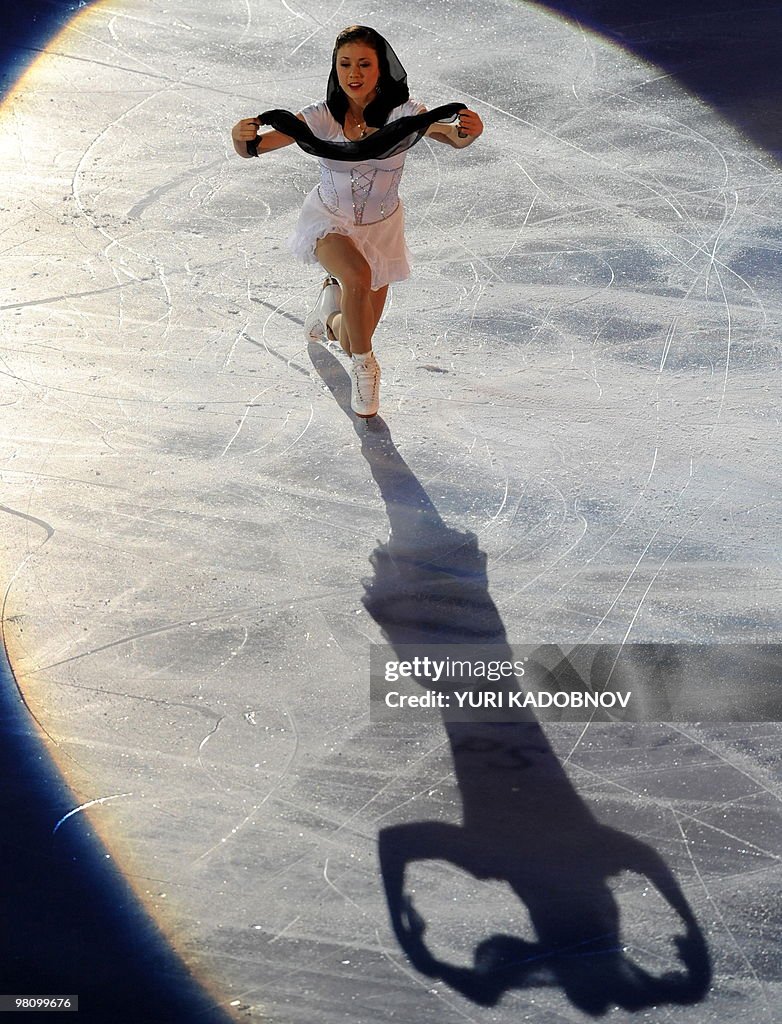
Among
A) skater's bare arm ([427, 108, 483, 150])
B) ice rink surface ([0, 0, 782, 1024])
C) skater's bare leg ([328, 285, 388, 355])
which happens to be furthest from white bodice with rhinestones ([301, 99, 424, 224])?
ice rink surface ([0, 0, 782, 1024])

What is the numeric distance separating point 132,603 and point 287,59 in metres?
4.75

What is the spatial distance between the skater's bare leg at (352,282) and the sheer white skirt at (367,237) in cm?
4

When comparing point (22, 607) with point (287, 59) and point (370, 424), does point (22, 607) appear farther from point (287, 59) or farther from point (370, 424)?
point (287, 59)

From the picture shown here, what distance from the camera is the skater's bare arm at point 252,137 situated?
14.9 feet

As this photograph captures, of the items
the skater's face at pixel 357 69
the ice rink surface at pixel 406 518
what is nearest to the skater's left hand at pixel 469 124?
the skater's face at pixel 357 69

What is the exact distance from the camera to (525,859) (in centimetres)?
326

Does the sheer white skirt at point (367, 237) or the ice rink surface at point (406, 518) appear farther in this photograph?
the sheer white skirt at point (367, 237)

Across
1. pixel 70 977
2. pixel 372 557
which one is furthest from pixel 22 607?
pixel 70 977

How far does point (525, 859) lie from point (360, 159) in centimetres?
257

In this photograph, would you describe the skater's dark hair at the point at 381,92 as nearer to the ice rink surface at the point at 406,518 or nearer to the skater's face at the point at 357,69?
the skater's face at the point at 357,69

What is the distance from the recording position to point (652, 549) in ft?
14.2

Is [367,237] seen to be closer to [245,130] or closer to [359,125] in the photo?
[359,125]

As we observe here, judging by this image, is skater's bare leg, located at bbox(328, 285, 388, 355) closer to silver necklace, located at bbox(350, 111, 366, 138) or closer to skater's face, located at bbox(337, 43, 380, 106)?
silver necklace, located at bbox(350, 111, 366, 138)

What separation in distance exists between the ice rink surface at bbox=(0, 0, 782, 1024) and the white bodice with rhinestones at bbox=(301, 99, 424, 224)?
2.53 ft
